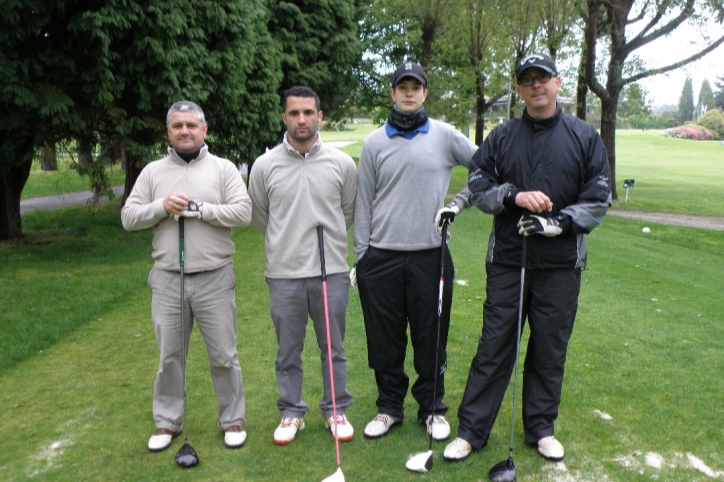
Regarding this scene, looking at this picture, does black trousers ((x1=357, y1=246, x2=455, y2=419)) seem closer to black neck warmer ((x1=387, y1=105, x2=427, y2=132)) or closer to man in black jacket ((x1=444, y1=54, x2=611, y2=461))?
man in black jacket ((x1=444, y1=54, x2=611, y2=461))

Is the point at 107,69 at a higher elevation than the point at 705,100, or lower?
lower

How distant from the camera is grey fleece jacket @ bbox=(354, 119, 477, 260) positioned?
4367 mm

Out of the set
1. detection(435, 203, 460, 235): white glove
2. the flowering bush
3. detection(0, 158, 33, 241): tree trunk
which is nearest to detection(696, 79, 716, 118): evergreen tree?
the flowering bush

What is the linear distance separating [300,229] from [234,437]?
139cm

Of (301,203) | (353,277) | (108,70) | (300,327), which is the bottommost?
(300,327)

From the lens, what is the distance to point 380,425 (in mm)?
4605

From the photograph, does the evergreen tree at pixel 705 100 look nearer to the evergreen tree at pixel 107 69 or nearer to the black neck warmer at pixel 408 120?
the evergreen tree at pixel 107 69

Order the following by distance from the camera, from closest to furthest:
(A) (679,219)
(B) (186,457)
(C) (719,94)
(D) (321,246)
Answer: (B) (186,457), (D) (321,246), (A) (679,219), (C) (719,94)

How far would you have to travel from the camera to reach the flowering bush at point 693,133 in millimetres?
78875

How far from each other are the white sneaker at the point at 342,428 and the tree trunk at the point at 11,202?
10.4m

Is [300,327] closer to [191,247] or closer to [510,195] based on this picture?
[191,247]

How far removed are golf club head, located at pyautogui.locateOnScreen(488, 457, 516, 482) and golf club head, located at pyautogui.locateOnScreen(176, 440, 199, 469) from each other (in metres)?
1.73

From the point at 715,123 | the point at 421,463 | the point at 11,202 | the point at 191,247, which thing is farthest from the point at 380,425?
the point at 715,123

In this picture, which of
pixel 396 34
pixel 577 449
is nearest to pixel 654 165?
pixel 396 34
